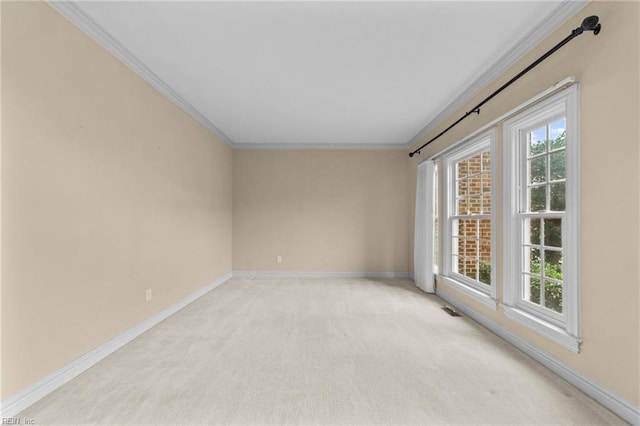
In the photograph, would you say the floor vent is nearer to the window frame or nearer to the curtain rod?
the window frame

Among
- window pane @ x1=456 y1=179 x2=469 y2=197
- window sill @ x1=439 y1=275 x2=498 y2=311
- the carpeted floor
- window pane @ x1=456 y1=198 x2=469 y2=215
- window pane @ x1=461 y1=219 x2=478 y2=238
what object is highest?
window pane @ x1=456 y1=179 x2=469 y2=197

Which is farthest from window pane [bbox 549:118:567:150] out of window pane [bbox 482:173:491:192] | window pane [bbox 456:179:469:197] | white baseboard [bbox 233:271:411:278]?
white baseboard [bbox 233:271:411:278]

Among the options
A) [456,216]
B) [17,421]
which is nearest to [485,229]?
[456,216]

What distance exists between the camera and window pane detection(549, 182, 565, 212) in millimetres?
2227

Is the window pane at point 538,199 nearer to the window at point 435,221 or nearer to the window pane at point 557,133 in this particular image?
the window pane at point 557,133

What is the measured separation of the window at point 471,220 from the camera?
123 inches

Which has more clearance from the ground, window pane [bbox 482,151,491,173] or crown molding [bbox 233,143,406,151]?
crown molding [bbox 233,143,406,151]

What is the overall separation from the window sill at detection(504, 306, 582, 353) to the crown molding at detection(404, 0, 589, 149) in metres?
2.20

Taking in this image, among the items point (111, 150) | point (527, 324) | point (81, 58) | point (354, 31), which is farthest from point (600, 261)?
point (81, 58)

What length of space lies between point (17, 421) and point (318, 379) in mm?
1748

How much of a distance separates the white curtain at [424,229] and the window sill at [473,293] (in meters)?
0.40

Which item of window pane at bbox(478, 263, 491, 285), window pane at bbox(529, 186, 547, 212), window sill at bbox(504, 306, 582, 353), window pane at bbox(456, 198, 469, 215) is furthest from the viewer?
window pane at bbox(456, 198, 469, 215)

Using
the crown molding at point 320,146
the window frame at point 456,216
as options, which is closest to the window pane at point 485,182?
the window frame at point 456,216

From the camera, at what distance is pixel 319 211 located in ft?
18.4
